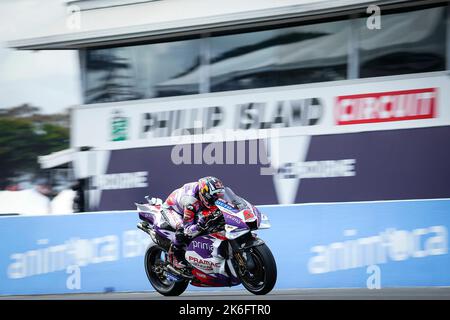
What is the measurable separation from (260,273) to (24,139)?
3.42m

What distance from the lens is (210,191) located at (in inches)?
264

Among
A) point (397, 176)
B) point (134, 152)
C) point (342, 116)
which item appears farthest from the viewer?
point (134, 152)

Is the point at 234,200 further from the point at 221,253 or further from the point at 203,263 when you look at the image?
the point at 203,263

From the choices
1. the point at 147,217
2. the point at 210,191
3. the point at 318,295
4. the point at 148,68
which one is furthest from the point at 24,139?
the point at 318,295

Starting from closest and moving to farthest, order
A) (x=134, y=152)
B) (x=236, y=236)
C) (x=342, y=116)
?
(x=236, y=236), (x=342, y=116), (x=134, y=152)

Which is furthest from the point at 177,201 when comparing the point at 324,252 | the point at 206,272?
the point at 324,252

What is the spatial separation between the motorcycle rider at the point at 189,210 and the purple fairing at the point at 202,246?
0.20 ft

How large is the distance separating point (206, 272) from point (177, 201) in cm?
79

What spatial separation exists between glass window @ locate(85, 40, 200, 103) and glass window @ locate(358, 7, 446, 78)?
2.11m

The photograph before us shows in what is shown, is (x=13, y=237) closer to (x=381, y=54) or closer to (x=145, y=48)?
(x=145, y=48)

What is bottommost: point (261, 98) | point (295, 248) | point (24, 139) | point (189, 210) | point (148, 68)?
point (295, 248)

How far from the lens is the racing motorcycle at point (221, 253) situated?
20.9ft

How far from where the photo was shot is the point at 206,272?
687 centimetres

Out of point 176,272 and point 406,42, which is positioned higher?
point 406,42
